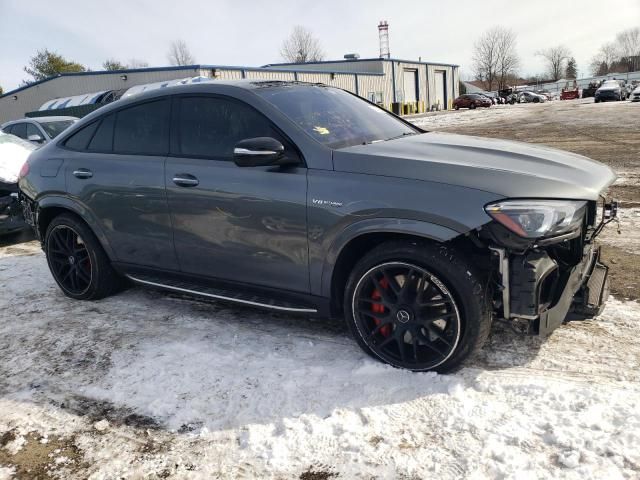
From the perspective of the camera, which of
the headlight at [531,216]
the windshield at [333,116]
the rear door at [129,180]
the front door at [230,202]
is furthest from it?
the rear door at [129,180]

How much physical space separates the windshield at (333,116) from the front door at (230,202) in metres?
0.20

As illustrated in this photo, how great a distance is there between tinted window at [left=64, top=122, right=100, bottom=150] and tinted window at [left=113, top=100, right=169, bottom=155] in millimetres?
317

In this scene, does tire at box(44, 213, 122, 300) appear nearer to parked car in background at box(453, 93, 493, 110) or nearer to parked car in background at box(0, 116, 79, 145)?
parked car in background at box(0, 116, 79, 145)

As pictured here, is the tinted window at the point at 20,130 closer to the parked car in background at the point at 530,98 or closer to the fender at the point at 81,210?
the fender at the point at 81,210

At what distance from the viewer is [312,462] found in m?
2.34

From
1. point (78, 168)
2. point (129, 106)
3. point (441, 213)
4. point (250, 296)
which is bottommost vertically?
point (250, 296)

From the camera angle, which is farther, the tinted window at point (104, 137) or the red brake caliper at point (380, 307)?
the tinted window at point (104, 137)

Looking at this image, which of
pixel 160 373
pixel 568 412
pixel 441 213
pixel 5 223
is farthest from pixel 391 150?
pixel 5 223

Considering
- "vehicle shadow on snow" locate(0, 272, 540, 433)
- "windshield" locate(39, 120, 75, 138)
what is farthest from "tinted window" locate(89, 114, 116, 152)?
"windshield" locate(39, 120, 75, 138)

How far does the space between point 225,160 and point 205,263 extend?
74 cm

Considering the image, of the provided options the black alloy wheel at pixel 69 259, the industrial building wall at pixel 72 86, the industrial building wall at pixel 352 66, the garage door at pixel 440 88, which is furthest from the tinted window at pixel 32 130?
the garage door at pixel 440 88

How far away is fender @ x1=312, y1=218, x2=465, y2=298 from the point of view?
2695 millimetres

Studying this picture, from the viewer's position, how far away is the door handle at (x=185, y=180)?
3.53m

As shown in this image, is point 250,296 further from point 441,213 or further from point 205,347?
point 441,213
